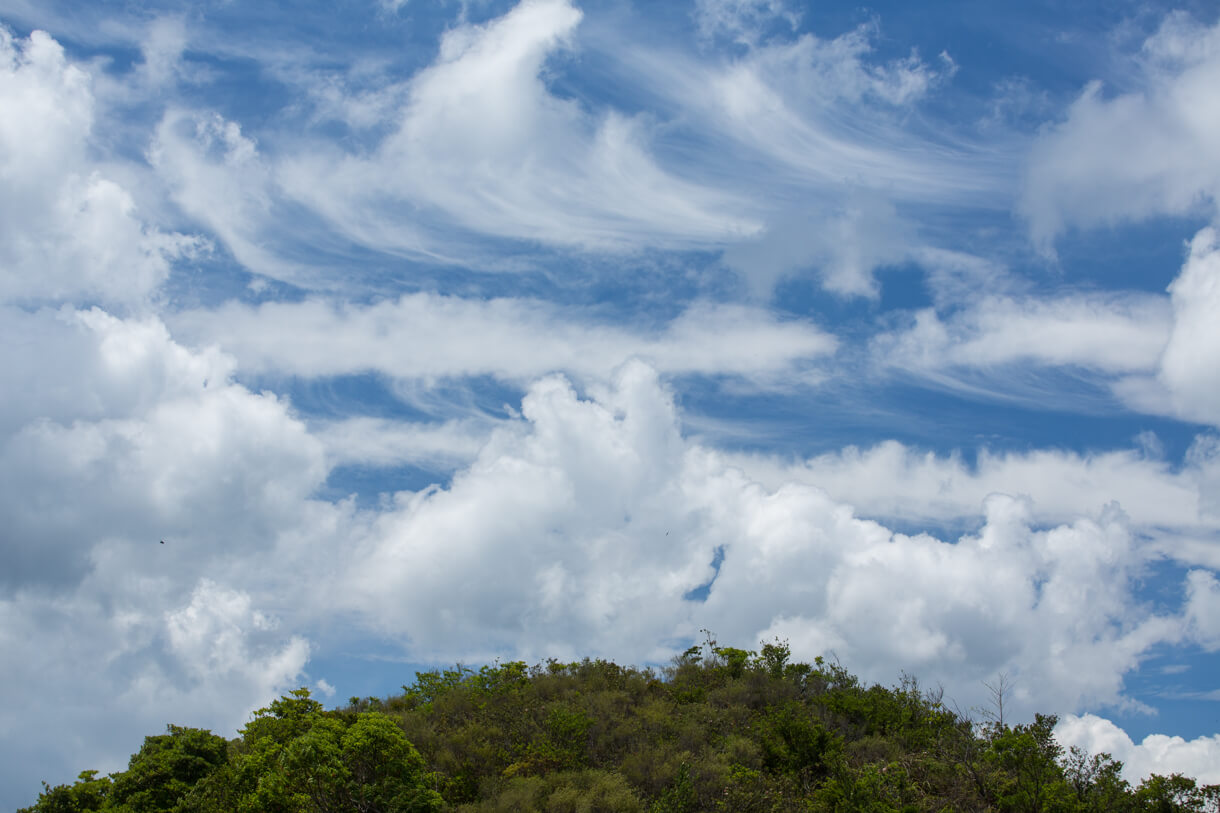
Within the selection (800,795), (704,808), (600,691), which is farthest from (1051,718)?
(600,691)

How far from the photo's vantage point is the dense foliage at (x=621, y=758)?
882 inches

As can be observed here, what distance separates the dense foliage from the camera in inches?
882

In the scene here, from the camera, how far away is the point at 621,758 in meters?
26.6

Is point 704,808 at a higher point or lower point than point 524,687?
lower

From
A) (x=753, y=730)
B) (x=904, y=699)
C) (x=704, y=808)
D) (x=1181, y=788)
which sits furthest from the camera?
(x=904, y=699)

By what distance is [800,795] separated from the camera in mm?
24734

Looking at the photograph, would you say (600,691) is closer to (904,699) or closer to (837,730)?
(837,730)

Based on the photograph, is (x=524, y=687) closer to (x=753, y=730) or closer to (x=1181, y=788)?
(x=753, y=730)

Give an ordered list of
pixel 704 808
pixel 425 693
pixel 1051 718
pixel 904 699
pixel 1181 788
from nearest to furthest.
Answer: pixel 1181 788 → pixel 704 808 → pixel 1051 718 → pixel 904 699 → pixel 425 693

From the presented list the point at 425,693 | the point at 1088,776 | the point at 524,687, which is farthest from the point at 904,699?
the point at 425,693

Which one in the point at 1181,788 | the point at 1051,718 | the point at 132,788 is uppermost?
the point at 1051,718

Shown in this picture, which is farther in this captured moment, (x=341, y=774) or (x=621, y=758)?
(x=621, y=758)

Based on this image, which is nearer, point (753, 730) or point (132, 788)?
point (132, 788)

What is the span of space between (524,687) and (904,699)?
13.9 m
